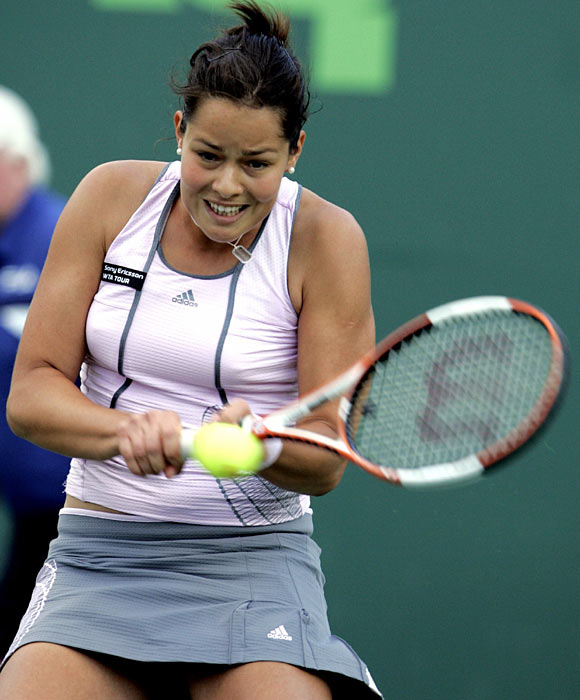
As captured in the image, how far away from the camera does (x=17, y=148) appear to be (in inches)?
115

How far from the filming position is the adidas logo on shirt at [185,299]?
1.90 meters

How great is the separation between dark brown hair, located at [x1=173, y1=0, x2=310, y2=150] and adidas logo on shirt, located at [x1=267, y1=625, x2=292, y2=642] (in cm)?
80

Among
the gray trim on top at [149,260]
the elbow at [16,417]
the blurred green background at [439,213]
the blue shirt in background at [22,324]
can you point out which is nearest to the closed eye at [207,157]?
the gray trim on top at [149,260]

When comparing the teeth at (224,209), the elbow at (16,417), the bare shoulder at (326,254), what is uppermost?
the teeth at (224,209)

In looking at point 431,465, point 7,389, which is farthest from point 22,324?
point 431,465

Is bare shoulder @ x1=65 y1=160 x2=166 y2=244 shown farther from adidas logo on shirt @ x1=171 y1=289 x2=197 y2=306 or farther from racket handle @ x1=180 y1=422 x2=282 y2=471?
racket handle @ x1=180 y1=422 x2=282 y2=471

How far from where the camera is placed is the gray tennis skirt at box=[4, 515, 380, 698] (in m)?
1.76

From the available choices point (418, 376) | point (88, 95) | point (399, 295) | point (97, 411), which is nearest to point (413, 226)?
point (399, 295)

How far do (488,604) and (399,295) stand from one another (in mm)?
981

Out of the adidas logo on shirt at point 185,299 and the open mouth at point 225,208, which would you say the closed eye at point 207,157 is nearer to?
the open mouth at point 225,208

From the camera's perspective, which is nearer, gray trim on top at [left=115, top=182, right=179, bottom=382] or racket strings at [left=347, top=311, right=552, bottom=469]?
racket strings at [left=347, top=311, right=552, bottom=469]

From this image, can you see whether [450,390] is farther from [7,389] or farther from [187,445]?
[7,389]

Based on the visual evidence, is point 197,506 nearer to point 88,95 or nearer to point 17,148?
point 17,148

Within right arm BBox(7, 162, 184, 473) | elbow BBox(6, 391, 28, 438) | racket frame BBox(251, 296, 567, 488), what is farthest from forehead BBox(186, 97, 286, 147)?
elbow BBox(6, 391, 28, 438)
